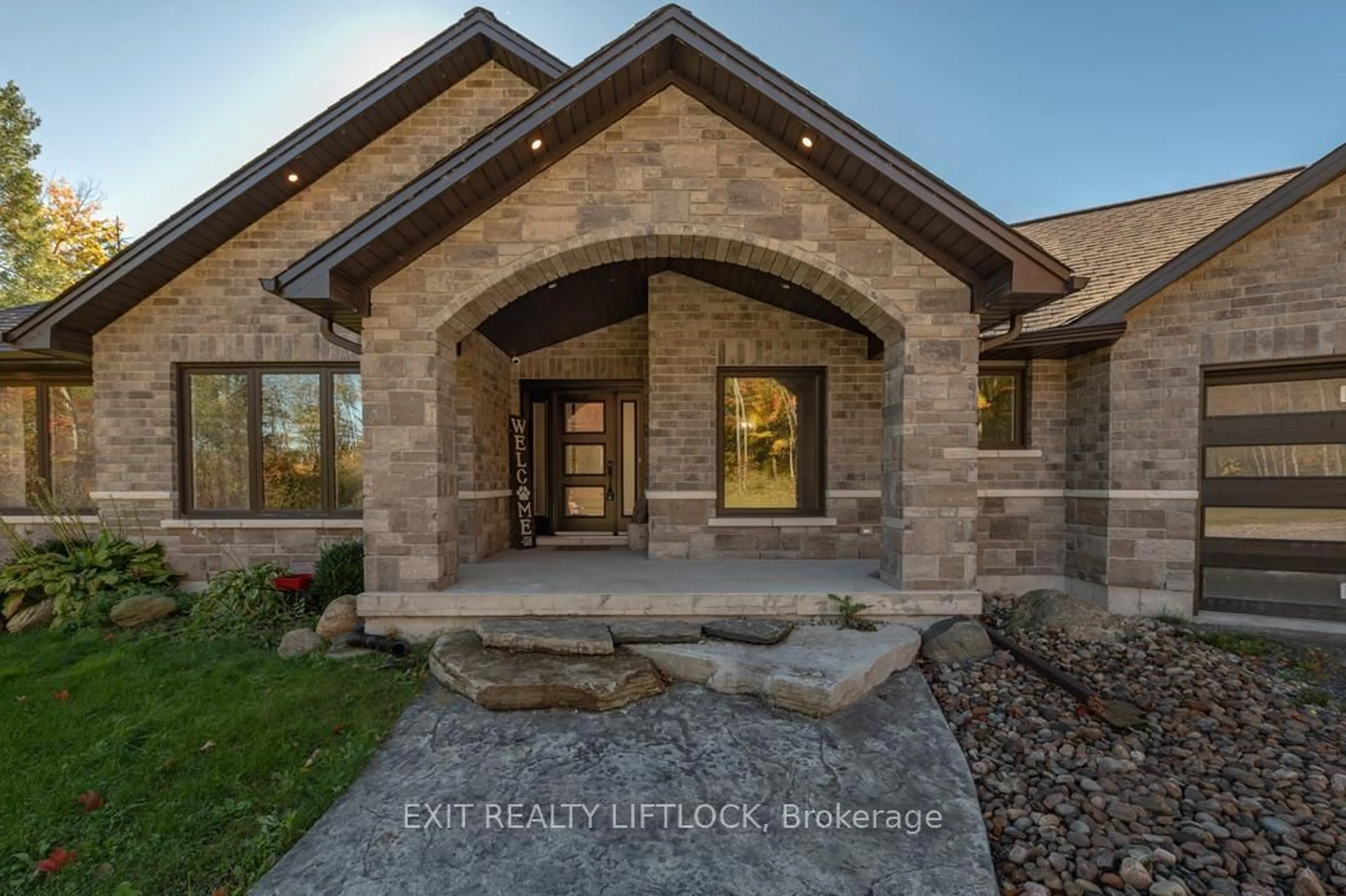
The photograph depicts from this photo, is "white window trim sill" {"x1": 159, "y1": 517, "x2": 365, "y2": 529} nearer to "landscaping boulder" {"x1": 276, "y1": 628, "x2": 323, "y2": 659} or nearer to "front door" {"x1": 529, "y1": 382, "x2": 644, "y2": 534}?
"landscaping boulder" {"x1": 276, "y1": 628, "x2": 323, "y2": 659}

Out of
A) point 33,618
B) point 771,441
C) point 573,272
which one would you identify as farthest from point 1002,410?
point 33,618

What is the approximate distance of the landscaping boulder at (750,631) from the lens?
4688mm

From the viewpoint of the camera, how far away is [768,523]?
23.6ft

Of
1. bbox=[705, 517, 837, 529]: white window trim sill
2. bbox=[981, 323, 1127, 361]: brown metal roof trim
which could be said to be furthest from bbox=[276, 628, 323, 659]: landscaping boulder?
bbox=[981, 323, 1127, 361]: brown metal roof trim

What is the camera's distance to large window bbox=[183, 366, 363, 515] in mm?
7180

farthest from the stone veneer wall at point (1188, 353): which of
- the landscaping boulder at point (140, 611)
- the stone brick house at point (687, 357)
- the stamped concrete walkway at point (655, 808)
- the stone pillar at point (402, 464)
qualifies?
the landscaping boulder at point (140, 611)

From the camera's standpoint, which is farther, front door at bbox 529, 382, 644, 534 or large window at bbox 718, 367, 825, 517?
front door at bbox 529, 382, 644, 534

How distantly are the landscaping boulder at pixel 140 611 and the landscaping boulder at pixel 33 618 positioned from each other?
645 mm

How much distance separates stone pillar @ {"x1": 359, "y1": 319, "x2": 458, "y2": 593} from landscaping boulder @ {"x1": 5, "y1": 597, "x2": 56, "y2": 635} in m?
3.90

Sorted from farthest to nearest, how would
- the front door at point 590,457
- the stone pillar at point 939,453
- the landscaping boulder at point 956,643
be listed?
the front door at point 590,457 < the stone pillar at point 939,453 < the landscaping boulder at point 956,643

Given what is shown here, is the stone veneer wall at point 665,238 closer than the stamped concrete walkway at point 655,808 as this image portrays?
No

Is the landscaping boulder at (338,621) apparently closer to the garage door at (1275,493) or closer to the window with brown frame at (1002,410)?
the window with brown frame at (1002,410)

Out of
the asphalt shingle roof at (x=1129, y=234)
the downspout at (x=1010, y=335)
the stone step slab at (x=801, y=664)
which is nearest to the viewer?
the stone step slab at (x=801, y=664)

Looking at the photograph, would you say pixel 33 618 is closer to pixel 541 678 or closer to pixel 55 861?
pixel 55 861
